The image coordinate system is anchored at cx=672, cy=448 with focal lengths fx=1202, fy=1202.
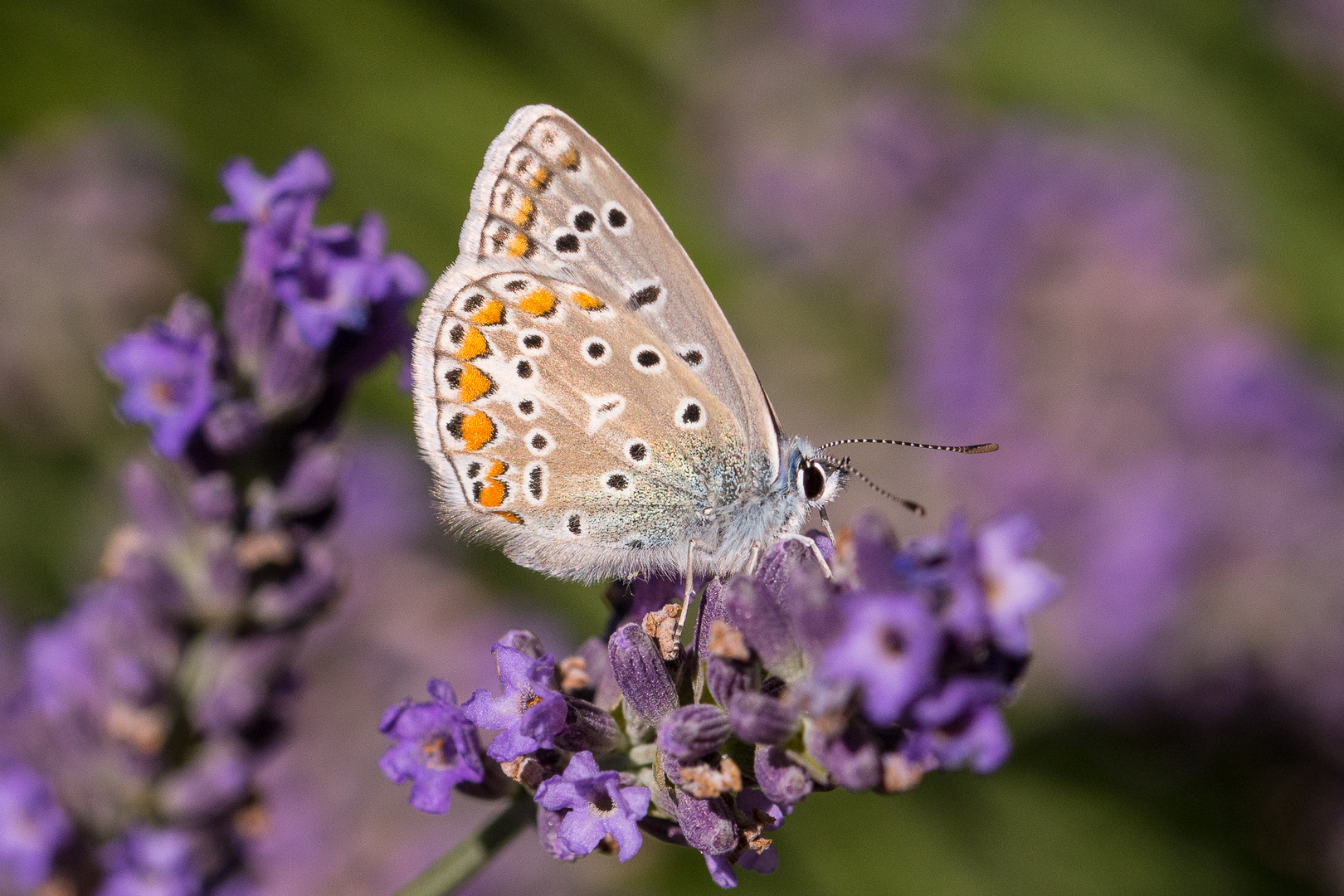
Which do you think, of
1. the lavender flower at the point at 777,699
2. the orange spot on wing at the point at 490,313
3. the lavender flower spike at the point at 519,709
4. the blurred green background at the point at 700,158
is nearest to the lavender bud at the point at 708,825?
the lavender flower at the point at 777,699

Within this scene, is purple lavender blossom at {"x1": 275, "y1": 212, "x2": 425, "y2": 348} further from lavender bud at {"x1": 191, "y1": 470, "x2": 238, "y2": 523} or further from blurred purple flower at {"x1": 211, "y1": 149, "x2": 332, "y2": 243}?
lavender bud at {"x1": 191, "y1": 470, "x2": 238, "y2": 523}

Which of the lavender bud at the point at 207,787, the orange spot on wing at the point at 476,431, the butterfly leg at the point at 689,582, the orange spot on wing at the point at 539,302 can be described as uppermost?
the orange spot on wing at the point at 539,302

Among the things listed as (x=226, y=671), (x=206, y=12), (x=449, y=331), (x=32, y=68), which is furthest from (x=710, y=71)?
(x=226, y=671)

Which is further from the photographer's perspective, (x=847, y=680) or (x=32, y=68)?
(x=32, y=68)

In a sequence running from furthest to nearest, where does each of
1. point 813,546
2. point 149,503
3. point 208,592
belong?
point 149,503 → point 208,592 → point 813,546

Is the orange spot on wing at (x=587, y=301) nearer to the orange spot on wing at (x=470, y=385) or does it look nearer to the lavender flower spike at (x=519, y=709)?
the orange spot on wing at (x=470, y=385)

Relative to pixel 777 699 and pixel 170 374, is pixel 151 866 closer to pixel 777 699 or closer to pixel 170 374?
pixel 170 374

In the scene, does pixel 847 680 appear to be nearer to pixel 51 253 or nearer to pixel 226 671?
pixel 226 671

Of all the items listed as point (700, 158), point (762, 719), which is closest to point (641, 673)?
point (762, 719)
